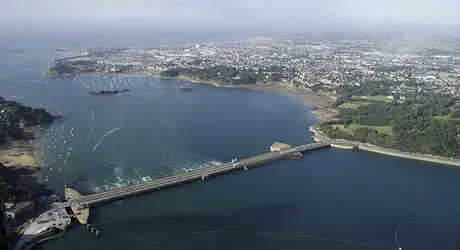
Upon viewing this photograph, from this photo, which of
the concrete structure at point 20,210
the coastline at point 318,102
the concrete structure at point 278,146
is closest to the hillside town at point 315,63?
the coastline at point 318,102

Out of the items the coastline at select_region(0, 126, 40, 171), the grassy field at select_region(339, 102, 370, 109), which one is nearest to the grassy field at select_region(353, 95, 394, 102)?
the grassy field at select_region(339, 102, 370, 109)

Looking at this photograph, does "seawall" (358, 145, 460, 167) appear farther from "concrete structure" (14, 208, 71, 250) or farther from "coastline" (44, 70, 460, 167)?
"concrete structure" (14, 208, 71, 250)

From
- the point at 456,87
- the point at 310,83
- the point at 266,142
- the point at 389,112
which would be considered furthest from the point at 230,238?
the point at 456,87

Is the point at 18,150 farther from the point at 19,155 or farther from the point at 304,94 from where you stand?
the point at 304,94

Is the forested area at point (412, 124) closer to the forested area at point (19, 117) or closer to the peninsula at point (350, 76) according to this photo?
the peninsula at point (350, 76)

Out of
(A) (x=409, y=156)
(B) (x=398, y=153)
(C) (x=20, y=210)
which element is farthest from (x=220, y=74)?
(C) (x=20, y=210)

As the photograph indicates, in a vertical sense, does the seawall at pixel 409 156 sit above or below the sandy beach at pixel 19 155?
below

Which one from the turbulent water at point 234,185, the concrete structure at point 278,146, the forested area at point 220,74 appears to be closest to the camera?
the turbulent water at point 234,185
